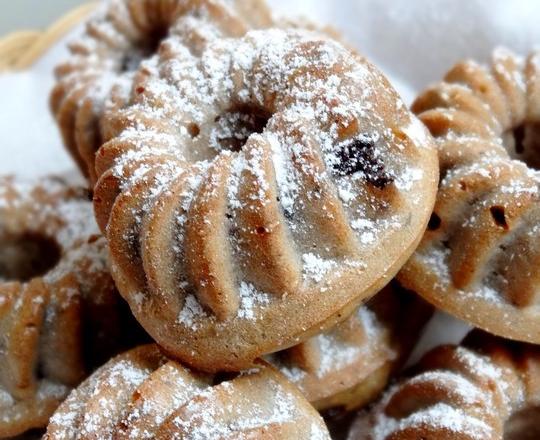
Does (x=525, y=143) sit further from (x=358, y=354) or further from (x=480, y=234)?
(x=358, y=354)

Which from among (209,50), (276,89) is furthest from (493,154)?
(209,50)

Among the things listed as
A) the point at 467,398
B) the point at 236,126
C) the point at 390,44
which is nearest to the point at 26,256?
the point at 236,126

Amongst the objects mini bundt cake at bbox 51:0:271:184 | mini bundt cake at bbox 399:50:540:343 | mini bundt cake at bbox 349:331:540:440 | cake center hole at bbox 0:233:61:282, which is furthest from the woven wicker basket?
mini bundt cake at bbox 349:331:540:440

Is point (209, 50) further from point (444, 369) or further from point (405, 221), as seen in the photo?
point (444, 369)

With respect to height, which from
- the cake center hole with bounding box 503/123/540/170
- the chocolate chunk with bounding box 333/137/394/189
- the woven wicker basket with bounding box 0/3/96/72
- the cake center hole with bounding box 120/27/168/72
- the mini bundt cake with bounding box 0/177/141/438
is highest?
the chocolate chunk with bounding box 333/137/394/189

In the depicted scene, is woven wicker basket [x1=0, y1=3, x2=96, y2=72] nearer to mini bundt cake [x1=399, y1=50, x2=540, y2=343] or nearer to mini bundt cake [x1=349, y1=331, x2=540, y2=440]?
mini bundt cake [x1=399, y1=50, x2=540, y2=343]

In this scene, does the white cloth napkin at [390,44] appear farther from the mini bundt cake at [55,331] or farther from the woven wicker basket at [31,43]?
the mini bundt cake at [55,331]
